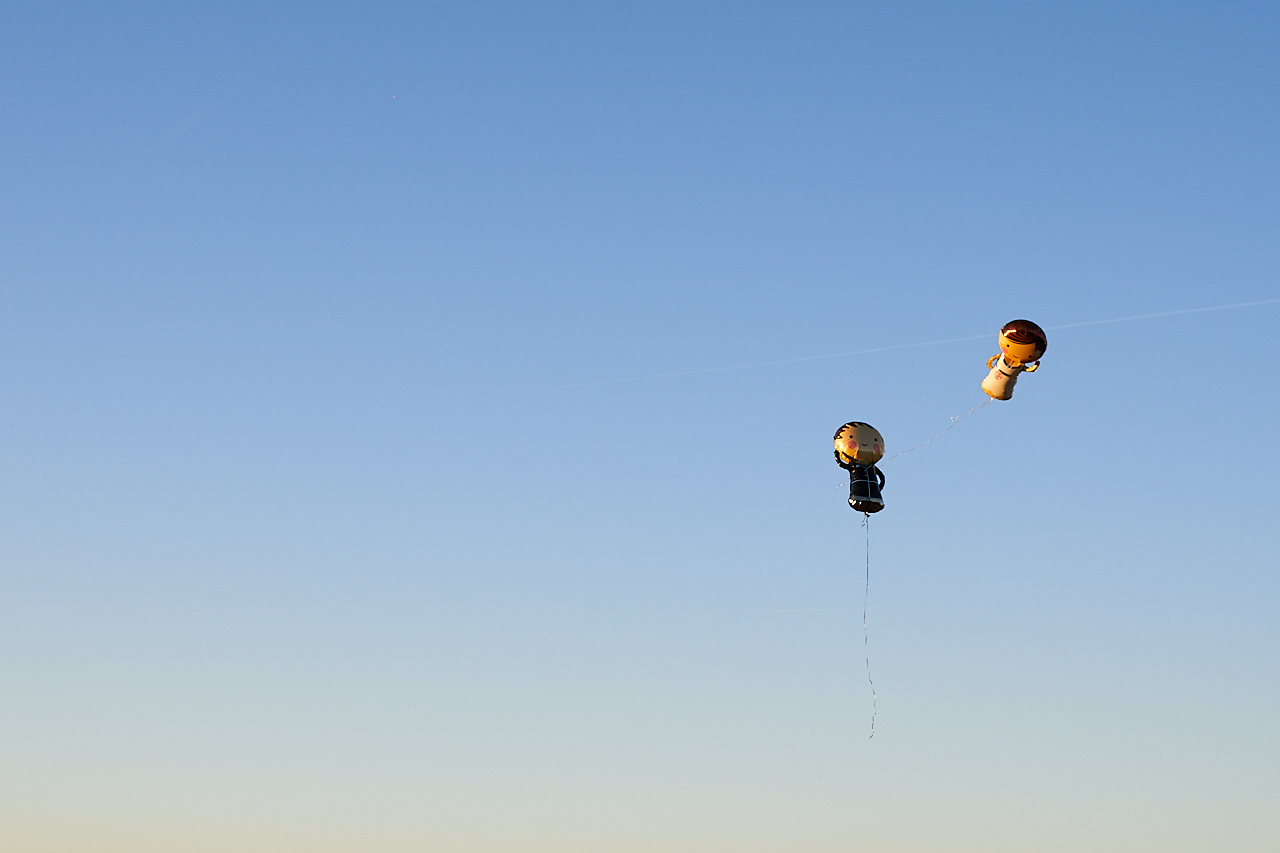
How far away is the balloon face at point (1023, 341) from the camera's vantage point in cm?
7381

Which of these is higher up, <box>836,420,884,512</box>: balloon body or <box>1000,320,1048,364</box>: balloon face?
<box>1000,320,1048,364</box>: balloon face

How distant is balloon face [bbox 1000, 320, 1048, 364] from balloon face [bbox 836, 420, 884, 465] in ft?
19.7

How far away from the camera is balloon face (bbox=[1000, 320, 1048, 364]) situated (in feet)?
242

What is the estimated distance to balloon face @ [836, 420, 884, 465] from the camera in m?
77.2

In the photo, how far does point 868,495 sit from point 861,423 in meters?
2.74

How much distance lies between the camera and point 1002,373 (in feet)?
247

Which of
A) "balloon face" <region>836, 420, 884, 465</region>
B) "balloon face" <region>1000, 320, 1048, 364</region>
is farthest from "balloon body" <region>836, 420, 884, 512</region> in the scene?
"balloon face" <region>1000, 320, 1048, 364</region>

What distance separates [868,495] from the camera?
252 feet

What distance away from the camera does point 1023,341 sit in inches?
2906

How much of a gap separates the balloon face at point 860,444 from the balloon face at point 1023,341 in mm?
6006

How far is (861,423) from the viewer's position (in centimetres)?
7806

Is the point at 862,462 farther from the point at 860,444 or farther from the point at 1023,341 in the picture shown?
the point at 1023,341

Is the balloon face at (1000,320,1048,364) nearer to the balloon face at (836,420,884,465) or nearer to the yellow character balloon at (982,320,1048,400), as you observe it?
the yellow character balloon at (982,320,1048,400)

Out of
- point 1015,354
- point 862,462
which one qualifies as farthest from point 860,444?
point 1015,354
